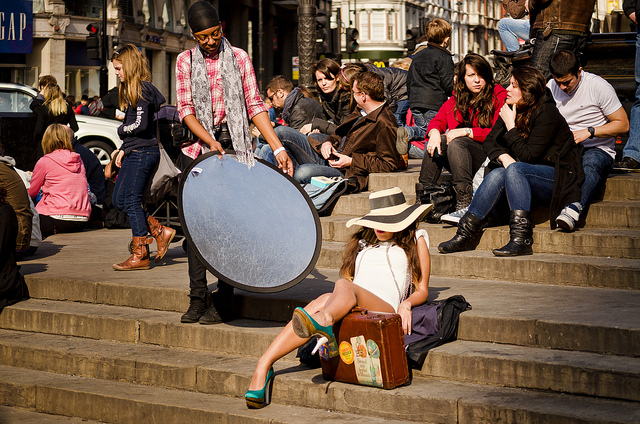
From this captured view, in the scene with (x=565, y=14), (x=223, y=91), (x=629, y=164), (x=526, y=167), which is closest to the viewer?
(x=223, y=91)

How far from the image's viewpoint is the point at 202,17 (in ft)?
18.2

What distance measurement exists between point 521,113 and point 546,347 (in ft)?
7.99

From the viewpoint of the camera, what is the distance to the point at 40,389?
225 inches

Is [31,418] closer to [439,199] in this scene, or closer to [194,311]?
[194,311]

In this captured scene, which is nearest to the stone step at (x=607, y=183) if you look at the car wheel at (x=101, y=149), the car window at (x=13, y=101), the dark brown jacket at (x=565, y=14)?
the dark brown jacket at (x=565, y=14)

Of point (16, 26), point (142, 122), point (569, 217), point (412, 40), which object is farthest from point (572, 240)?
point (16, 26)

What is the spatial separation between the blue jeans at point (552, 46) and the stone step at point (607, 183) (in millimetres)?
1425

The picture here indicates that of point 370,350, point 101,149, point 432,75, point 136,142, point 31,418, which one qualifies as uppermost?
point 432,75

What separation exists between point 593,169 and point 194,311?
3238mm

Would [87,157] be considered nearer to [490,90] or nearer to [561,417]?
[490,90]

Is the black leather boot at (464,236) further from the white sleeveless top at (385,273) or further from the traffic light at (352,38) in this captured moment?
the traffic light at (352,38)

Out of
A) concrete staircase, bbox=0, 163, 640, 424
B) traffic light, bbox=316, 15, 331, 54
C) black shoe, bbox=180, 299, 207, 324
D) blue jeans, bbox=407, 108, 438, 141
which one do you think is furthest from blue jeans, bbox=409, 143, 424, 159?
traffic light, bbox=316, 15, 331, 54

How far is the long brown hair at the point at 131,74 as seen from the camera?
7117 mm

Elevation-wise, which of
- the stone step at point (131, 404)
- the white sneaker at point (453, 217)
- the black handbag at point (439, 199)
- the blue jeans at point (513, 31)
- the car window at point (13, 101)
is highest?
the blue jeans at point (513, 31)
